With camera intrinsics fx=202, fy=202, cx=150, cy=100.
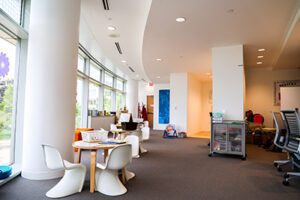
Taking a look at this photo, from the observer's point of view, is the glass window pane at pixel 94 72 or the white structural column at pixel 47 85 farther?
the glass window pane at pixel 94 72

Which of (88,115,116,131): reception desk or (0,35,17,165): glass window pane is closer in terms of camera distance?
(0,35,17,165): glass window pane

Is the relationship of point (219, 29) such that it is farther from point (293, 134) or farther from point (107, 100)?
point (107, 100)

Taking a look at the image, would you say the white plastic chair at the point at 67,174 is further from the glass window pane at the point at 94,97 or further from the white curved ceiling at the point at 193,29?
the glass window pane at the point at 94,97

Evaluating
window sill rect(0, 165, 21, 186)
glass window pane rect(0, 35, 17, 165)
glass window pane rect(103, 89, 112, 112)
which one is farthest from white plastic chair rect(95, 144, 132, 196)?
glass window pane rect(103, 89, 112, 112)

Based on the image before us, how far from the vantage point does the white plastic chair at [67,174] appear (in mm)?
2812

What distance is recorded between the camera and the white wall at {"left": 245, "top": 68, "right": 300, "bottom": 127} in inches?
333

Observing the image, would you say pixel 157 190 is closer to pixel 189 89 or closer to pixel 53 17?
pixel 53 17

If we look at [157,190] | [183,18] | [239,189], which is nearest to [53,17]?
[183,18]

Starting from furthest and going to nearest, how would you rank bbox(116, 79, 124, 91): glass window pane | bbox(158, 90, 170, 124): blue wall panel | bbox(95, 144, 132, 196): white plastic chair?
bbox(158, 90, 170, 124): blue wall panel < bbox(116, 79, 124, 91): glass window pane < bbox(95, 144, 132, 196): white plastic chair

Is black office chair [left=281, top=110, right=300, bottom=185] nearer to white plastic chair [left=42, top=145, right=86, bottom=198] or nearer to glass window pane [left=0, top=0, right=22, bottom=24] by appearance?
white plastic chair [left=42, top=145, right=86, bottom=198]

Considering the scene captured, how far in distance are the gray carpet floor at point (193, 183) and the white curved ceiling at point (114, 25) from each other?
3498 millimetres

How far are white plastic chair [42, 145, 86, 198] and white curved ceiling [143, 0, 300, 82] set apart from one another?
317 cm

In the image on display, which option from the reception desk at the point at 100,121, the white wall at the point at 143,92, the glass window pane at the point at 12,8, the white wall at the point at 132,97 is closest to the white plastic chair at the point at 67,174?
the glass window pane at the point at 12,8

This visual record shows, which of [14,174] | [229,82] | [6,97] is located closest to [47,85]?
[6,97]
